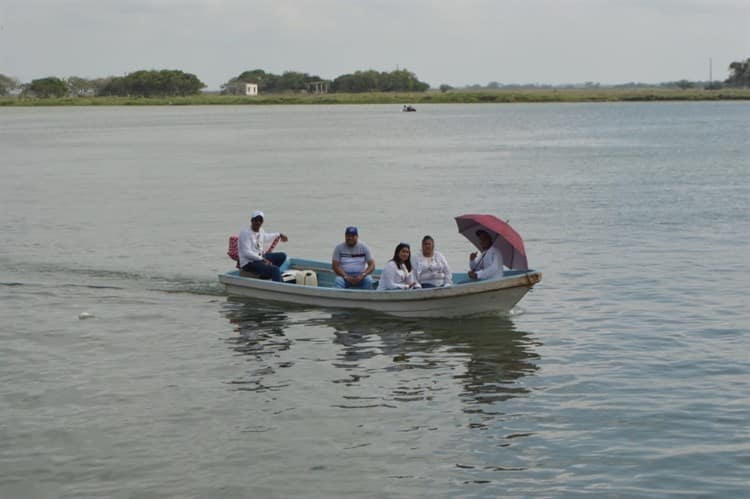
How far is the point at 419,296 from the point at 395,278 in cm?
57

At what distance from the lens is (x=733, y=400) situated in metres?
14.1

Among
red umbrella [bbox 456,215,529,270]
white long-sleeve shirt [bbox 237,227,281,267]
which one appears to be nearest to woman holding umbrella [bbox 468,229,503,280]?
red umbrella [bbox 456,215,529,270]

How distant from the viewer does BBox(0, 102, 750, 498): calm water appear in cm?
1198

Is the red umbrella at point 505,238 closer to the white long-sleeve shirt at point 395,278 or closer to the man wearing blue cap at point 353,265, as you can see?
the white long-sleeve shirt at point 395,278

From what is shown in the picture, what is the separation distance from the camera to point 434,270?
18.8 meters

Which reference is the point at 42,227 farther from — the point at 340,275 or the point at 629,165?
the point at 629,165

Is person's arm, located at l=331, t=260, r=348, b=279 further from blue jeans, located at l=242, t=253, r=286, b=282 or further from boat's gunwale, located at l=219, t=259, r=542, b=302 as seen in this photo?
blue jeans, located at l=242, t=253, r=286, b=282

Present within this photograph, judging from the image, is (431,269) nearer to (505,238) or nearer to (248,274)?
(505,238)

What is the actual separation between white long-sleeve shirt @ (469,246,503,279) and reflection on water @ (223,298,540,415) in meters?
0.89

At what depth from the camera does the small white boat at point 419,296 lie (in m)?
18.1

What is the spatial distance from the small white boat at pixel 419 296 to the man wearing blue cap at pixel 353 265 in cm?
38

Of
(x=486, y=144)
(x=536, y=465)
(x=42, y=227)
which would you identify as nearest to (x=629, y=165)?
(x=486, y=144)

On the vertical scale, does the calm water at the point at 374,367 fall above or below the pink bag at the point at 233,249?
below

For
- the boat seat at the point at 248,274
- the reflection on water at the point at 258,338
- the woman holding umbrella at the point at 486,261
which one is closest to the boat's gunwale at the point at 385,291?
the boat seat at the point at 248,274
